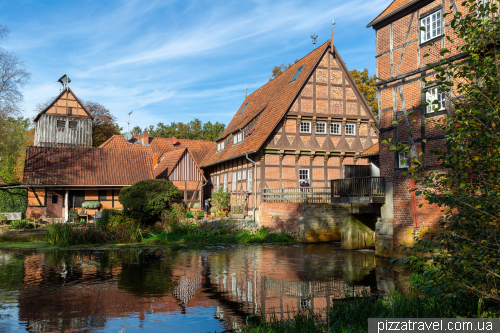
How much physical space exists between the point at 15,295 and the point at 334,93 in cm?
2230

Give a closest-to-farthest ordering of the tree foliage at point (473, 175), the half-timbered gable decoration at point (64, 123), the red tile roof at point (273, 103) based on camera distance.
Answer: the tree foliage at point (473, 175) < the red tile roof at point (273, 103) < the half-timbered gable decoration at point (64, 123)

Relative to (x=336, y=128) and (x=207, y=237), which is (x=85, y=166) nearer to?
(x=207, y=237)

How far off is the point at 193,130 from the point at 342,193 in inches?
2060

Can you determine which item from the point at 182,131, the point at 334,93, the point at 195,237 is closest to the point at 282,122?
the point at 334,93

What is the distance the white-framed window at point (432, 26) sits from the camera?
1554 centimetres

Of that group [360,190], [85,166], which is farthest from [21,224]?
[360,190]

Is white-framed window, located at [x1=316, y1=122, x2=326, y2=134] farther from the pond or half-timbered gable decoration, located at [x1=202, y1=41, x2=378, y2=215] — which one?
the pond

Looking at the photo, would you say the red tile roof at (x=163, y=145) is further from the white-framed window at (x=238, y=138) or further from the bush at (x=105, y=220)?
the bush at (x=105, y=220)

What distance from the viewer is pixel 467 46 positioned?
17.5ft

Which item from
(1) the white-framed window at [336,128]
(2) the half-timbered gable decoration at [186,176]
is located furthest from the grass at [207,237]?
(2) the half-timbered gable decoration at [186,176]

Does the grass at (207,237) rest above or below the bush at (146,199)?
below

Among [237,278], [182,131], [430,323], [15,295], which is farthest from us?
[182,131]

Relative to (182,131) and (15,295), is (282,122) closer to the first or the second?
(15,295)
